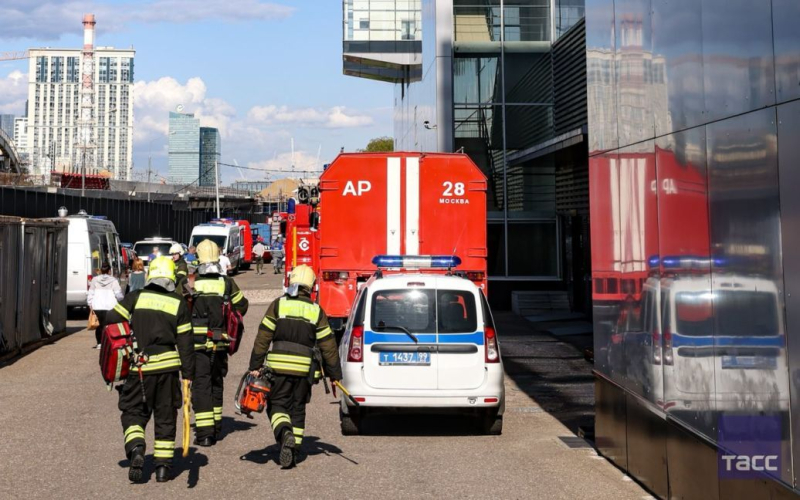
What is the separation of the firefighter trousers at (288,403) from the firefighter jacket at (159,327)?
0.81 metres

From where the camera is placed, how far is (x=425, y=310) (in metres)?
9.70

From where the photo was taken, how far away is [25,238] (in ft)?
57.0

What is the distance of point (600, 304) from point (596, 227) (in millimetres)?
792

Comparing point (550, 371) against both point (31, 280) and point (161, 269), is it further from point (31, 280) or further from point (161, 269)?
point (31, 280)

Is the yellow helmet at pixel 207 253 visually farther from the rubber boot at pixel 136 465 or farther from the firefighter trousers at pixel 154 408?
the rubber boot at pixel 136 465

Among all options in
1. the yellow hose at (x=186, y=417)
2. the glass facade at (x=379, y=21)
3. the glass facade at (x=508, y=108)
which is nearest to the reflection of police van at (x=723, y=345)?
the yellow hose at (x=186, y=417)

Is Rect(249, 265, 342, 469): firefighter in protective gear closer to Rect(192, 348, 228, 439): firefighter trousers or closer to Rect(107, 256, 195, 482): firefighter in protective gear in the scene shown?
Rect(107, 256, 195, 482): firefighter in protective gear

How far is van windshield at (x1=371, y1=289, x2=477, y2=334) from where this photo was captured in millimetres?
9594

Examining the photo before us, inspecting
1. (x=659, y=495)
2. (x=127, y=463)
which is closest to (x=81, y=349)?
(x=127, y=463)

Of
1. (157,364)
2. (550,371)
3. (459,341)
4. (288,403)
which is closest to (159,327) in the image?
(157,364)

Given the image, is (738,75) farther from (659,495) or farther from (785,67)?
(659,495)

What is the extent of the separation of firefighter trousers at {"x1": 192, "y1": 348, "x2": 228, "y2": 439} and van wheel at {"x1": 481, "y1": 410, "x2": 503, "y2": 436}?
2.80 m

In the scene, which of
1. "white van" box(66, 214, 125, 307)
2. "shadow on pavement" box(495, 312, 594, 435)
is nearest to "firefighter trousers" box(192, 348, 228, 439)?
"shadow on pavement" box(495, 312, 594, 435)

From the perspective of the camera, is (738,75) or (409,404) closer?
(738,75)
